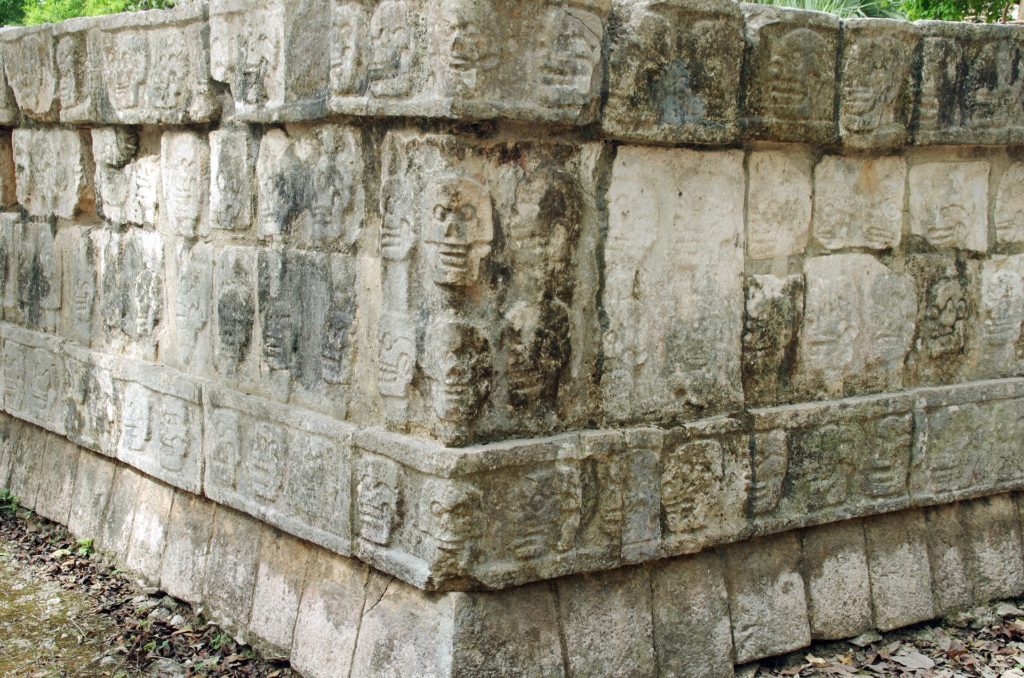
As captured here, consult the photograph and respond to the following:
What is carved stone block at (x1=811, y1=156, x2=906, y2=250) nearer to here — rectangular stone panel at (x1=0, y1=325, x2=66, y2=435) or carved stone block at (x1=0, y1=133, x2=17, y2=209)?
rectangular stone panel at (x1=0, y1=325, x2=66, y2=435)

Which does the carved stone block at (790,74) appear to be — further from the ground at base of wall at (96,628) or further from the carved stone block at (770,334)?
the ground at base of wall at (96,628)

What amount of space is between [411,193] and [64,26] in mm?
2565

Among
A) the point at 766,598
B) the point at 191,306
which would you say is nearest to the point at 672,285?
the point at 766,598

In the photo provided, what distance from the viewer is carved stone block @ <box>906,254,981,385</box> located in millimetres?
4703

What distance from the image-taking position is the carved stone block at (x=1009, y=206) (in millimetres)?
4883

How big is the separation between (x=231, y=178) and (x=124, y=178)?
0.97 m

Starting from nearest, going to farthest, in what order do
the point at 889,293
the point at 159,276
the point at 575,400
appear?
the point at 575,400 < the point at 889,293 < the point at 159,276

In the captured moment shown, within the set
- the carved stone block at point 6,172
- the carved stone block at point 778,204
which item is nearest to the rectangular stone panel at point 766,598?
the carved stone block at point 778,204

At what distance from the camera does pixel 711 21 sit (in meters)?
3.99

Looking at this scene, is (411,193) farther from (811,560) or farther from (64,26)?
(64,26)

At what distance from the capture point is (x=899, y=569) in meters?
4.69

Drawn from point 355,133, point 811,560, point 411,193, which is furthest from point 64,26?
point 811,560

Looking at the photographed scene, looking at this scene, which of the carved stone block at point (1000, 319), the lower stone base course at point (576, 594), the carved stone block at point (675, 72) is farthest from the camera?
the carved stone block at point (1000, 319)

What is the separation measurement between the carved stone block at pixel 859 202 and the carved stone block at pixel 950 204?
9cm
